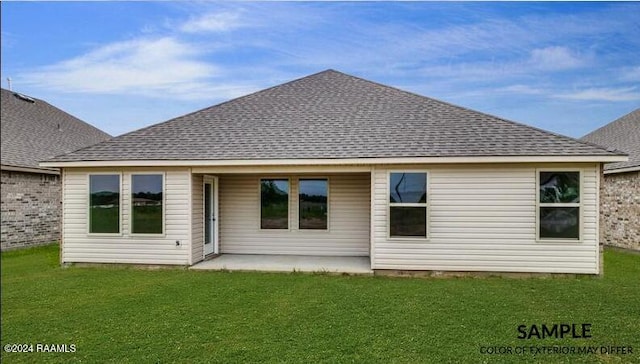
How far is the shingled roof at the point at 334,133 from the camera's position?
8.84 metres

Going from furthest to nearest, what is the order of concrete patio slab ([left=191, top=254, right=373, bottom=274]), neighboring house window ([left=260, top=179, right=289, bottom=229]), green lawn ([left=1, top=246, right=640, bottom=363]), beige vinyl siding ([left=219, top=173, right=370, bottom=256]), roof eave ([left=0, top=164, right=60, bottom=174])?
roof eave ([left=0, top=164, right=60, bottom=174])
neighboring house window ([left=260, top=179, right=289, bottom=229])
beige vinyl siding ([left=219, top=173, right=370, bottom=256])
concrete patio slab ([left=191, top=254, right=373, bottom=274])
green lawn ([left=1, top=246, right=640, bottom=363])

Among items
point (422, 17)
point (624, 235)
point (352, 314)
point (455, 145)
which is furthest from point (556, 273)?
point (624, 235)

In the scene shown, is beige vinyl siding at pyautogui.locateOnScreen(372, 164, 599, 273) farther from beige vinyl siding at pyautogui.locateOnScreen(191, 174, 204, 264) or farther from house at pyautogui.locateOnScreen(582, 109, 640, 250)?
house at pyautogui.locateOnScreen(582, 109, 640, 250)

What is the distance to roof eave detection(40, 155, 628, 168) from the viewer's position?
322 inches

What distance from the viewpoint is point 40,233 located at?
13.4 metres

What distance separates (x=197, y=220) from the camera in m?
9.91

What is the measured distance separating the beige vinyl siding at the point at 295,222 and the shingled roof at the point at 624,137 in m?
8.81

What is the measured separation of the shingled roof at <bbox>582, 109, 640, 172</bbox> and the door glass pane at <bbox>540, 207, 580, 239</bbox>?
630 centimetres

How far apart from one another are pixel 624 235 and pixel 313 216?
10.3 meters

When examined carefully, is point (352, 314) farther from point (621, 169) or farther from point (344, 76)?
point (621, 169)

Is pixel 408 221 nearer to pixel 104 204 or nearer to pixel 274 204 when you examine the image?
pixel 274 204

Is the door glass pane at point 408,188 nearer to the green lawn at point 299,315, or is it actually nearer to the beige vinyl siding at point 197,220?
the green lawn at point 299,315

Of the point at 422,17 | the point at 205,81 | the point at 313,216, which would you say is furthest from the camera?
the point at 205,81

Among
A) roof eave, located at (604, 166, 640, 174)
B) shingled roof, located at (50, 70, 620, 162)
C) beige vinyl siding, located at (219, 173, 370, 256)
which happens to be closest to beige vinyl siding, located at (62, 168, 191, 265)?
shingled roof, located at (50, 70, 620, 162)
